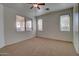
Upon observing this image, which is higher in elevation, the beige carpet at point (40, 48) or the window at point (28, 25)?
the window at point (28, 25)

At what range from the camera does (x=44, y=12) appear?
1.94m

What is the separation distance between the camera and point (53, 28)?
197 centimetres

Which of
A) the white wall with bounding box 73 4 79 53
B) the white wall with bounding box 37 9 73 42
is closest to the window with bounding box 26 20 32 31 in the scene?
the white wall with bounding box 37 9 73 42

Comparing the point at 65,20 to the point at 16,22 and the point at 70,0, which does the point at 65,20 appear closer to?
the point at 70,0

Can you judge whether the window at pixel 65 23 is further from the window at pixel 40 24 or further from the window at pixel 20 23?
the window at pixel 20 23

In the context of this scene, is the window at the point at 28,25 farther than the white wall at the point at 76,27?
Yes

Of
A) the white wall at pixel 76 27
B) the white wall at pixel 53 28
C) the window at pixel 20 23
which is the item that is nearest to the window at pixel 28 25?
the window at pixel 20 23

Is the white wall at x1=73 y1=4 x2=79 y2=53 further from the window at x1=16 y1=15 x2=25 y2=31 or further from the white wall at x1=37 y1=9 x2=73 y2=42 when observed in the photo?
the window at x1=16 y1=15 x2=25 y2=31

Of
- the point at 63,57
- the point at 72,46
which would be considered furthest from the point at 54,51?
the point at 72,46

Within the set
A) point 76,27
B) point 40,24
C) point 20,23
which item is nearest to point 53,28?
point 40,24

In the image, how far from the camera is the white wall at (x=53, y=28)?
1919 mm

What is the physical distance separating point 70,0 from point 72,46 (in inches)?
30.7

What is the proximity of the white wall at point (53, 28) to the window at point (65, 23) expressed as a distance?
0.22 ft

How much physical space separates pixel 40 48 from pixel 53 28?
477 millimetres
